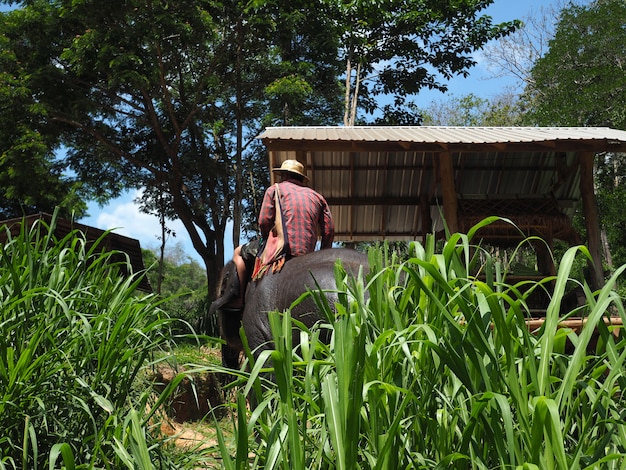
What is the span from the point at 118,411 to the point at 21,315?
1.67 feet

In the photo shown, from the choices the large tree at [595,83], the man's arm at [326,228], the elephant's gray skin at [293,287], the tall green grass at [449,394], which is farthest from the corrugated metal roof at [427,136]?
the large tree at [595,83]

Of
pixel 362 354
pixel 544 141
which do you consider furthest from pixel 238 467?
pixel 544 141

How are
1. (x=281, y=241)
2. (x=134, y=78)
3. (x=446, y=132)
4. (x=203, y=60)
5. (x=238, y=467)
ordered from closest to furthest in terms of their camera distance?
1. (x=238, y=467)
2. (x=281, y=241)
3. (x=446, y=132)
4. (x=134, y=78)
5. (x=203, y=60)

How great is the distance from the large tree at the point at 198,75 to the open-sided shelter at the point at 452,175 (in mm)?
7506

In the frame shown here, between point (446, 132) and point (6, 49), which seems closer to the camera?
point (446, 132)

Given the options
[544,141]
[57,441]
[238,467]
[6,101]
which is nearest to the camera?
[238,467]

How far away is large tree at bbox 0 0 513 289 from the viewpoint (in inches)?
671

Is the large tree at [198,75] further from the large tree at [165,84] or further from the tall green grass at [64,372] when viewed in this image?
the tall green grass at [64,372]

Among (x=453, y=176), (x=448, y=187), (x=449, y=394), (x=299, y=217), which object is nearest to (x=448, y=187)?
(x=448, y=187)

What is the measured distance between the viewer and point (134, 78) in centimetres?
1628

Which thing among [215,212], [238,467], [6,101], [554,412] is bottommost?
[215,212]

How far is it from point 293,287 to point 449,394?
2.09 metres

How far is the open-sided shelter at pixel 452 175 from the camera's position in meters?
8.27

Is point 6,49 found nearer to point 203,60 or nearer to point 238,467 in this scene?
point 203,60
